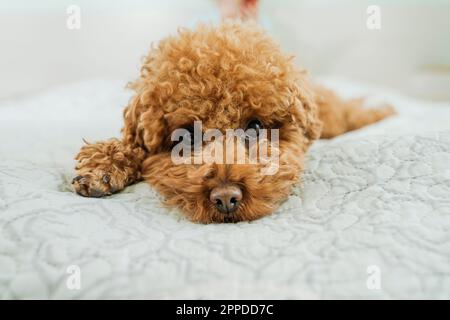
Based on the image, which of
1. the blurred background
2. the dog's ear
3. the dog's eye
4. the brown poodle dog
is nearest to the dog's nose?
the brown poodle dog

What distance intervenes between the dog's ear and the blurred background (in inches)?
70.9

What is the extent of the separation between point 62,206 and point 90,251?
224 millimetres

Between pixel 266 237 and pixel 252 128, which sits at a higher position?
pixel 252 128

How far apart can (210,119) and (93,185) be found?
381 mm

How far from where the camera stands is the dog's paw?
1311mm

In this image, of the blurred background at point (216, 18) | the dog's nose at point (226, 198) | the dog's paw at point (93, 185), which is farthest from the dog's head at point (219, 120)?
the blurred background at point (216, 18)

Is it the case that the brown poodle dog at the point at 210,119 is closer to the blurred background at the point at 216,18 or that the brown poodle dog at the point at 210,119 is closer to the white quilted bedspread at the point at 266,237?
the white quilted bedspread at the point at 266,237

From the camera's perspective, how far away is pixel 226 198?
1147mm

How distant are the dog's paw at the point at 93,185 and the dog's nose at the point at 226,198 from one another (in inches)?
14.0

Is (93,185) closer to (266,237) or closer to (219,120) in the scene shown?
(219,120)

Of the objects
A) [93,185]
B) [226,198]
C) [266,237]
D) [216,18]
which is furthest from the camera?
[216,18]

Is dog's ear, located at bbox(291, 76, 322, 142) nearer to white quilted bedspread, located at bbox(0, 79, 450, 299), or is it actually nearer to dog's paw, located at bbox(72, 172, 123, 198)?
white quilted bedspread, located at bbox(0, 79, 450, 299)

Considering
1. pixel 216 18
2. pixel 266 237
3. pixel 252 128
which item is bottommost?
pixel 266 237

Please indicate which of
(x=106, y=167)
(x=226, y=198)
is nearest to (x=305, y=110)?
(x=226, y=198)
